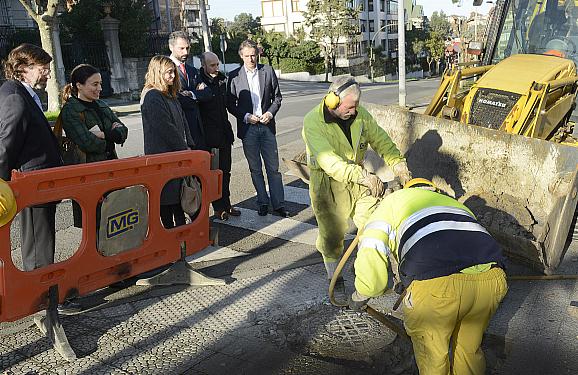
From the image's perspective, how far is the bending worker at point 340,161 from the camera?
12.0 feet

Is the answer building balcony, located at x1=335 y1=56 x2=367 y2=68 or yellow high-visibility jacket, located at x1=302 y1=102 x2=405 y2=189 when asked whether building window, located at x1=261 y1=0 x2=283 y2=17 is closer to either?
building balcony, located at x1=335 y1=56 x2=367 y2=68

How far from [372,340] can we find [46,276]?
223 centimetres

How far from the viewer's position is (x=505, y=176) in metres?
4.98

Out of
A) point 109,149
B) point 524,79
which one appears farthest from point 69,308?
point 524,79

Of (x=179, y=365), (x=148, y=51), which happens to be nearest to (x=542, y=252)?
(x=179, y=365)

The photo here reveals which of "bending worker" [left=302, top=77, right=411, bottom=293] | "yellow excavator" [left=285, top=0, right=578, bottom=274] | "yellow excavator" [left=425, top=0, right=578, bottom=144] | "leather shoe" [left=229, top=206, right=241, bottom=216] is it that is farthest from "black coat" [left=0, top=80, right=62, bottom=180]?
"yellow excavator" [left=425, top=0, right=578, bottom=144]

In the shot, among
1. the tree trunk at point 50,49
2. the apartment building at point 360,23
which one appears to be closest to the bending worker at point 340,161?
the tree trunk at point 50,49

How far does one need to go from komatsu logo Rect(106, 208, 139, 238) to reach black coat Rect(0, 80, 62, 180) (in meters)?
0.61

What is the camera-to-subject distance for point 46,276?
11.6ft

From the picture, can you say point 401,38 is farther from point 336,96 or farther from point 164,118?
point 336,96

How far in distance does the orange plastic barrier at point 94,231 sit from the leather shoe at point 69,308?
14.0 inches

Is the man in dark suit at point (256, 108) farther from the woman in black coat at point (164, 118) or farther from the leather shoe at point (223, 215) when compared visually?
the woman in black coat at point (164, 118)

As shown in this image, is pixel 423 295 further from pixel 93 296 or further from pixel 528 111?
pixel 528 111

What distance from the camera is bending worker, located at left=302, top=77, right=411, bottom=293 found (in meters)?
3.65
